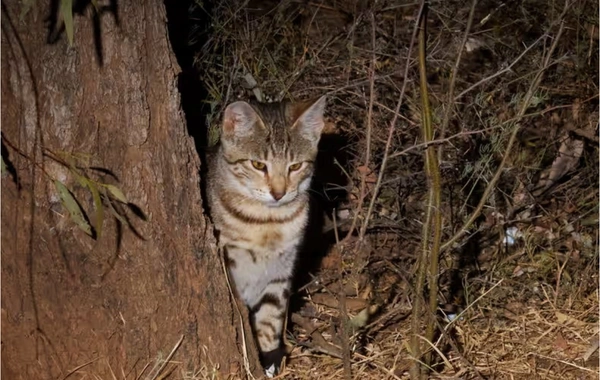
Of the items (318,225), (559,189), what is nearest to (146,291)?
(318,225)

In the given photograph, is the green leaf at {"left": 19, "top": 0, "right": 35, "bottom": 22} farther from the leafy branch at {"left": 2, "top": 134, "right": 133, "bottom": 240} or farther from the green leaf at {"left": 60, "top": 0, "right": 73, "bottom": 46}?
the leafy branch at {"left": 2, "top": 134, "right": 133, "bottom": 240}

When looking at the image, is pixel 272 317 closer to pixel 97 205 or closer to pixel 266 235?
pixel 266 235

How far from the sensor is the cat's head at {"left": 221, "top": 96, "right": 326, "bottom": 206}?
4.06 meters

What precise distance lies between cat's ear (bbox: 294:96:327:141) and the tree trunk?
0.80m

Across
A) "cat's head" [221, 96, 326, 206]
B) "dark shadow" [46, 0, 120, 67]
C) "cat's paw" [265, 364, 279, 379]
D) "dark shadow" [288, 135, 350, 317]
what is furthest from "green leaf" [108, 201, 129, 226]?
"dark shadow" [288, 135, 350, 317]

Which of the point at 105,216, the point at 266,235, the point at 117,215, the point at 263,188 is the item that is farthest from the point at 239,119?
the point at 117,215

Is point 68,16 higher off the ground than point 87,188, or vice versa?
point 68,16

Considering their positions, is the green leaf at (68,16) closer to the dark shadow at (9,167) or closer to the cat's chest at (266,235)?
the dark shadow at (9,167)

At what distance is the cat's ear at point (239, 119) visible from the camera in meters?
3.97

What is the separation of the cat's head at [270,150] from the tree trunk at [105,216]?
64 centimetres

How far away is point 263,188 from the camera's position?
4062 millimetres

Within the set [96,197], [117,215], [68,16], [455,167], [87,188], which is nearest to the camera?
[68,16]

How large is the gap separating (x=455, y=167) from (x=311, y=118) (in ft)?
2.85

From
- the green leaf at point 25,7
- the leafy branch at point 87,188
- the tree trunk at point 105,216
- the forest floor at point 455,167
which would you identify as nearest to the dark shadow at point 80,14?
the tree trunk at point 105,216
